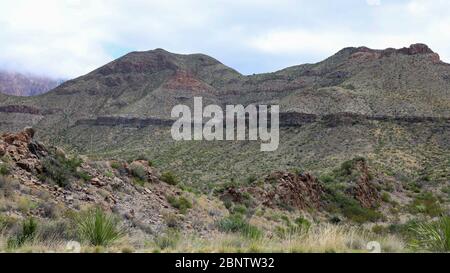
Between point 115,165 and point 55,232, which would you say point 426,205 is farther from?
point 55,232

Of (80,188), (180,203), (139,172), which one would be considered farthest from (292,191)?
(80,188)

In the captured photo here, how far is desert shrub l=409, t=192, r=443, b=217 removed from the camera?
30536 mm

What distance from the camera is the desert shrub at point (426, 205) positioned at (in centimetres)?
3054

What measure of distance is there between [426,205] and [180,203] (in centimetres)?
2046

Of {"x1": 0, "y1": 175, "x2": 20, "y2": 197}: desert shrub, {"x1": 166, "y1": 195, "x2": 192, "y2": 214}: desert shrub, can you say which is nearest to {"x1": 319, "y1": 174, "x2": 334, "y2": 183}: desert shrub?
{"x1": 166, "y1": 195, "x2": 192, "y2": 214}: desert shrub

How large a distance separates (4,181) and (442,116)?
57.2 meters

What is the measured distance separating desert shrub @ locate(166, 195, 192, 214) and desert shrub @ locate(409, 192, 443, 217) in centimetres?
1650

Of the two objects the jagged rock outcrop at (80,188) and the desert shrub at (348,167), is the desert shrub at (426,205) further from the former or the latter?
the jagged rock outcrop at (80,188)

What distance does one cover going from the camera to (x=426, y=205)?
33.2 meters

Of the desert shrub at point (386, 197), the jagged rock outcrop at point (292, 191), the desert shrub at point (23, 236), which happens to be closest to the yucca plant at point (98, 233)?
the desert shrub at point (23, 236)

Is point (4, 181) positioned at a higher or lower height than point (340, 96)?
lower

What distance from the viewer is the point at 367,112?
6575 cm

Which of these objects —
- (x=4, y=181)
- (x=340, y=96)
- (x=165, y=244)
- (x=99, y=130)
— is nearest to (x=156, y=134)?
(x=99, y=130)

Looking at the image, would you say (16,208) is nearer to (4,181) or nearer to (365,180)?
(4,181)
